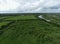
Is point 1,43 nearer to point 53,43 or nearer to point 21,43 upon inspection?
point 21,43

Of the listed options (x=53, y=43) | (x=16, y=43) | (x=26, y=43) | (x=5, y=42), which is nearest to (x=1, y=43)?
(x=5, y=42)

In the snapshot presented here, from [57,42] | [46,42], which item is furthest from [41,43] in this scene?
[57,42]

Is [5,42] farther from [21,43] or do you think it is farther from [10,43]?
[21,43]

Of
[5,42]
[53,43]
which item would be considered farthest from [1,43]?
[53,43]

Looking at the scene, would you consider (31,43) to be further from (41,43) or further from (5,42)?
(5,42)

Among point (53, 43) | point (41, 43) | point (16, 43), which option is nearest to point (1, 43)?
point (16, 43)
